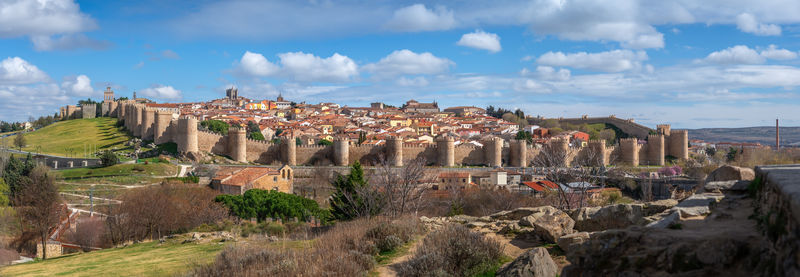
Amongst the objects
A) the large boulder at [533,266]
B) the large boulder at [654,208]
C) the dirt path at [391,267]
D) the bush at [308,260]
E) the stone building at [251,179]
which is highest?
the large boulder at [654,208]

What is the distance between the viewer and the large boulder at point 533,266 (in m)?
6.32

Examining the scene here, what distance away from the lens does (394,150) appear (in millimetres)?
44625

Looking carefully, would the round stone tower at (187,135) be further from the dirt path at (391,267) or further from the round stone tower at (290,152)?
the dirt path at (391,267)

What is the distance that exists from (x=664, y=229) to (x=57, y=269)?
1083cm

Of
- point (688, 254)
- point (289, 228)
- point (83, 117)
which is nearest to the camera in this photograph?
point (688, 254)

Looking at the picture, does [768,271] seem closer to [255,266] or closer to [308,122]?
[255,266]

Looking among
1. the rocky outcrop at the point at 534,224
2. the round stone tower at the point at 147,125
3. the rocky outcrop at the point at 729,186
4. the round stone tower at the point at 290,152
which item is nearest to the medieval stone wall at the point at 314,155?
the round stone tower at the point at 290,152

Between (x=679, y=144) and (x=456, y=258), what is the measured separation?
51.0 meters

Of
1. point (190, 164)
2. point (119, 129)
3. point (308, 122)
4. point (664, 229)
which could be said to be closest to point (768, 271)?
point (664, 229)

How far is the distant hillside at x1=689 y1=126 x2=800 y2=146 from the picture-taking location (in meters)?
108

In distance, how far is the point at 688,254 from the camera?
3.98 meters

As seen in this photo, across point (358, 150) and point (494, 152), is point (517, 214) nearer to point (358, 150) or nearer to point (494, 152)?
point (358, 150)

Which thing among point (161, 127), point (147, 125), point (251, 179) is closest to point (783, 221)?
point (251, 179)

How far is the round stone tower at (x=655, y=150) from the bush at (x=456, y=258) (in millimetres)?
47146
